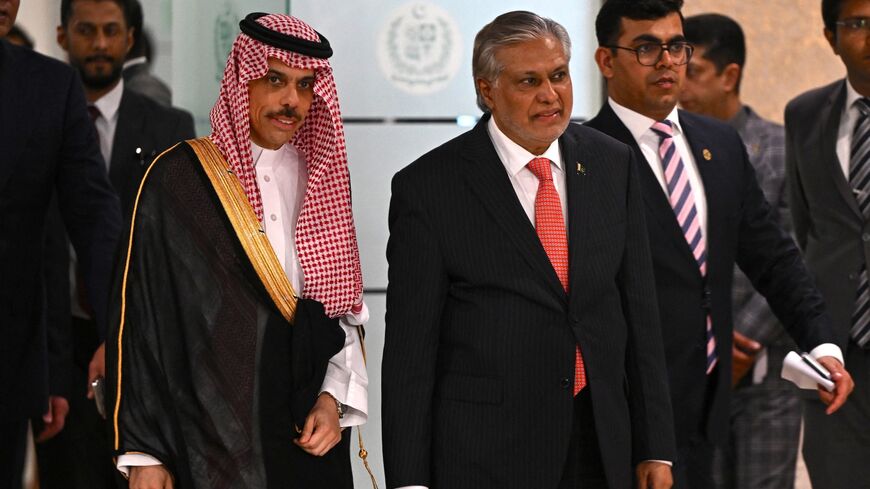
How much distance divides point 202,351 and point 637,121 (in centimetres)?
149

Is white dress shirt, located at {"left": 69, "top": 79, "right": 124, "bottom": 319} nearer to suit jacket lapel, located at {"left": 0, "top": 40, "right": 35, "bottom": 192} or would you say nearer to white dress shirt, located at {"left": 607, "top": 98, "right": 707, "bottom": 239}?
suit jacket lapel, located at {"left": 0, "top": 40, "right": 35, "bottom": 192}

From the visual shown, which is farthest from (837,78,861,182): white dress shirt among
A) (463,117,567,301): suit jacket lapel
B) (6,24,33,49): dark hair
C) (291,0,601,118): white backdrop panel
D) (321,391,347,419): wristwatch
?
(6,24,33,49): dark hair

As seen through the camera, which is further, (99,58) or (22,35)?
(22,35)

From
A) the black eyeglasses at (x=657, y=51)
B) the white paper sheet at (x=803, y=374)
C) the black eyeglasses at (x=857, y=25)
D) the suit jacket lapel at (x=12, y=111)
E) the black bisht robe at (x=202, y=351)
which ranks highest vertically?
the black eyeglasses at (x=857, y=25)

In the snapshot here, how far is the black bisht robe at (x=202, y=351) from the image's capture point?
318 cm

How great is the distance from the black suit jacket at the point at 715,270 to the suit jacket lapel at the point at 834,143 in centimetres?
58

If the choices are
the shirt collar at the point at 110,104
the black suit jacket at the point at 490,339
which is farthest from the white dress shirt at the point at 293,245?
the shirt collar at the point at 110,104

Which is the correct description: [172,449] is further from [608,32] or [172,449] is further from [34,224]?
[608,32]

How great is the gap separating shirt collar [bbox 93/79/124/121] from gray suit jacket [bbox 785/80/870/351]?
235 cm

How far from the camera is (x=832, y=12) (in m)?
4.62

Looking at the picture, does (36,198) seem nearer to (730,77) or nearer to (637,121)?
(637,121)

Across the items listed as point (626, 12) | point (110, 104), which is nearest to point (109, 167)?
point (110, 104)

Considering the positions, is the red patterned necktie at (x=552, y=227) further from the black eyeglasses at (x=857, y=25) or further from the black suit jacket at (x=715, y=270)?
the black eyeglasses at (x=857, y=25)

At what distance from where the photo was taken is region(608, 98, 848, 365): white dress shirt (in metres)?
→ 3.97
